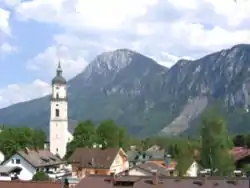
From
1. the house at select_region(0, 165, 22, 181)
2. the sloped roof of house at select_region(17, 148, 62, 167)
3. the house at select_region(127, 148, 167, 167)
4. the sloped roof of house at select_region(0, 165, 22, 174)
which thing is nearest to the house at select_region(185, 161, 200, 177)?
the sloped roof of house at select_region(17, 148, 62, 167)

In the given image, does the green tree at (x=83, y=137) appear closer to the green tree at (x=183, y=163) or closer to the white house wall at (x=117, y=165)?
the white house wall at (x=117, y=165)

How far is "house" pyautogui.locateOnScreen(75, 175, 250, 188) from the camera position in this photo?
49938mm

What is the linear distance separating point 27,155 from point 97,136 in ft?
96.7

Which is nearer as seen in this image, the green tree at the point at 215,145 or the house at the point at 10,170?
the green tree at the point at 215,145

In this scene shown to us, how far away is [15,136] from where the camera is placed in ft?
399

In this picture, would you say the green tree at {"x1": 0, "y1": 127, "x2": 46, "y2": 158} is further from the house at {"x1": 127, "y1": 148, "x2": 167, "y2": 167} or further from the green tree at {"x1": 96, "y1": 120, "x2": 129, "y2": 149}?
the house at {"x1": 127, "y1": 148, "x2": 167, "y2": 167}

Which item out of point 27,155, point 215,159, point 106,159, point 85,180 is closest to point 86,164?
point 106,159

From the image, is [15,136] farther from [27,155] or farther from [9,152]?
[27,155]

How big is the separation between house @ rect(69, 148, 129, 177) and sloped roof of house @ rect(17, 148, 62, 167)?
13.1ft

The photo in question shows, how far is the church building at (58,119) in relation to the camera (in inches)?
5359

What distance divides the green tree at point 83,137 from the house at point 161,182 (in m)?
69.3

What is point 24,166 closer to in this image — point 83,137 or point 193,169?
point 83,137

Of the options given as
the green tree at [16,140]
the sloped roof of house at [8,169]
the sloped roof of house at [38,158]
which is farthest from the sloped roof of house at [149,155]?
the sloped roof of house at [8,169]

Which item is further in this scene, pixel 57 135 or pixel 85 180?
pixel 57 135
